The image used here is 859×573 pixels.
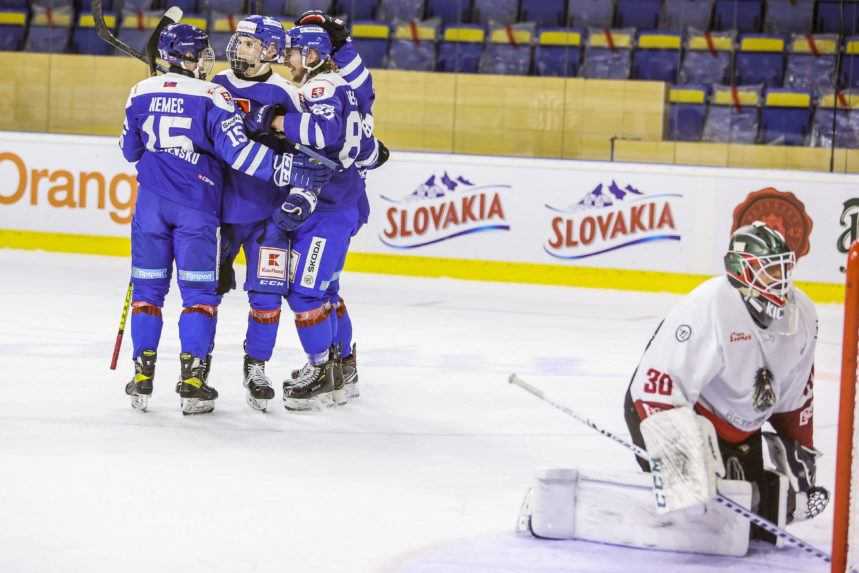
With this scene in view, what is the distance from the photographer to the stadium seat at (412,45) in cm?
959

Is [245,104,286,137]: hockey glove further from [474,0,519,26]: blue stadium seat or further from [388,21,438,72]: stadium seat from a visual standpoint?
[474,0,519,26]: blue stadium seat

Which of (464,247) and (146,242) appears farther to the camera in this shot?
(464,247)

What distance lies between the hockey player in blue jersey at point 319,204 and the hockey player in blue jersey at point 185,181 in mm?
115

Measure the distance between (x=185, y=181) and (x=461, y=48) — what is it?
18.1 feet

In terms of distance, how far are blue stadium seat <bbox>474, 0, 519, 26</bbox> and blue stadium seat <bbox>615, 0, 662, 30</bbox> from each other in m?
0.78

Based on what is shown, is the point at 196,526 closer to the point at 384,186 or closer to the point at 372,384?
the point at 372,384

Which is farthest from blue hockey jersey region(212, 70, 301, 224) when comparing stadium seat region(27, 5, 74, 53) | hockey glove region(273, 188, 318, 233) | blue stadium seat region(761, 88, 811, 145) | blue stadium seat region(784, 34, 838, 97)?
stadium seat region(27, 5, 74, 53)

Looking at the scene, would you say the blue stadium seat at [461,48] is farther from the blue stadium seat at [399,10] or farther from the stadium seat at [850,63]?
the stadium seat at [850,63]

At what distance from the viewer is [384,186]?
28.1 feet

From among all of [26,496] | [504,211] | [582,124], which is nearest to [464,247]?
[504,211]

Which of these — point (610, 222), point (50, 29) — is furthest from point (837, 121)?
point (50, 29)

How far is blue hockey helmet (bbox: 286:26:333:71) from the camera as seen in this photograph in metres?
4.51

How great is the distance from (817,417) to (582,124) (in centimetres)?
416

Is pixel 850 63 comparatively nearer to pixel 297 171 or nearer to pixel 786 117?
pixel 786 117
